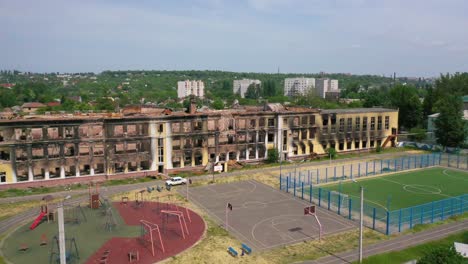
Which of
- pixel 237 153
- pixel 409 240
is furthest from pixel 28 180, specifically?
pixel 409 240

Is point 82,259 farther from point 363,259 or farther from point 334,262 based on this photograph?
point 363,259

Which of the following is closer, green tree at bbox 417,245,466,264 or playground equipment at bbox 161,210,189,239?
green tree at bbox 417,245,466,264

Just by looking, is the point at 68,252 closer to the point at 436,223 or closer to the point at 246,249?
the point at 246,249

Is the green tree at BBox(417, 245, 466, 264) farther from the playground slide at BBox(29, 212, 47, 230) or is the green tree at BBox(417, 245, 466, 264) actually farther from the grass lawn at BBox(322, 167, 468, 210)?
the playground slide at BBox(29, 212, 47, 230)

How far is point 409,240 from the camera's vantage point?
37.8 meters

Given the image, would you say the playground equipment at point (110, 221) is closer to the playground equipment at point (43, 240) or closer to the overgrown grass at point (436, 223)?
the playground equipment at point (43, 240)

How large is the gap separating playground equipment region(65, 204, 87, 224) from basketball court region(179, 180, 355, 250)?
1318 centimetres

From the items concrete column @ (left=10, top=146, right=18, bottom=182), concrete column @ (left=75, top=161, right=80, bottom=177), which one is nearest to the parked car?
concrete column @ (left=75, top=161, right=80, bottom=177)

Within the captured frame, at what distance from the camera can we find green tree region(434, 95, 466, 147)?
3152 inches

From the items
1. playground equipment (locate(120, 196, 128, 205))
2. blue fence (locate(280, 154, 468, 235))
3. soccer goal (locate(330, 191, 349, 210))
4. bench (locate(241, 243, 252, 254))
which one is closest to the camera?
bench (locate(241, 243, 252, 254))

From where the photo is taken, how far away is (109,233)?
39.7 metres

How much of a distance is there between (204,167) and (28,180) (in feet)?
86.4

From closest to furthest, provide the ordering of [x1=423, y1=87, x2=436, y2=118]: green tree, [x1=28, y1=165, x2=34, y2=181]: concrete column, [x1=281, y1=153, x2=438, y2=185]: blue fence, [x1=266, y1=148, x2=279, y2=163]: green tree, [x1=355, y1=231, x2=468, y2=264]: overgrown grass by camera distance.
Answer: [x1=355, y1=231, x2=468, y2=264]: overgrown grass → [x1=28, y1=165, x2=34, y2=181]: concrete column → [x1=281, y1=153, x2=438, y2=185]: blue fence → [x1=266, y1=148, x2=279, y2=163]: green tree → [x1=423, y1=87, x2=436, y2=118]: green tree

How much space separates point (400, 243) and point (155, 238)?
2321cm
